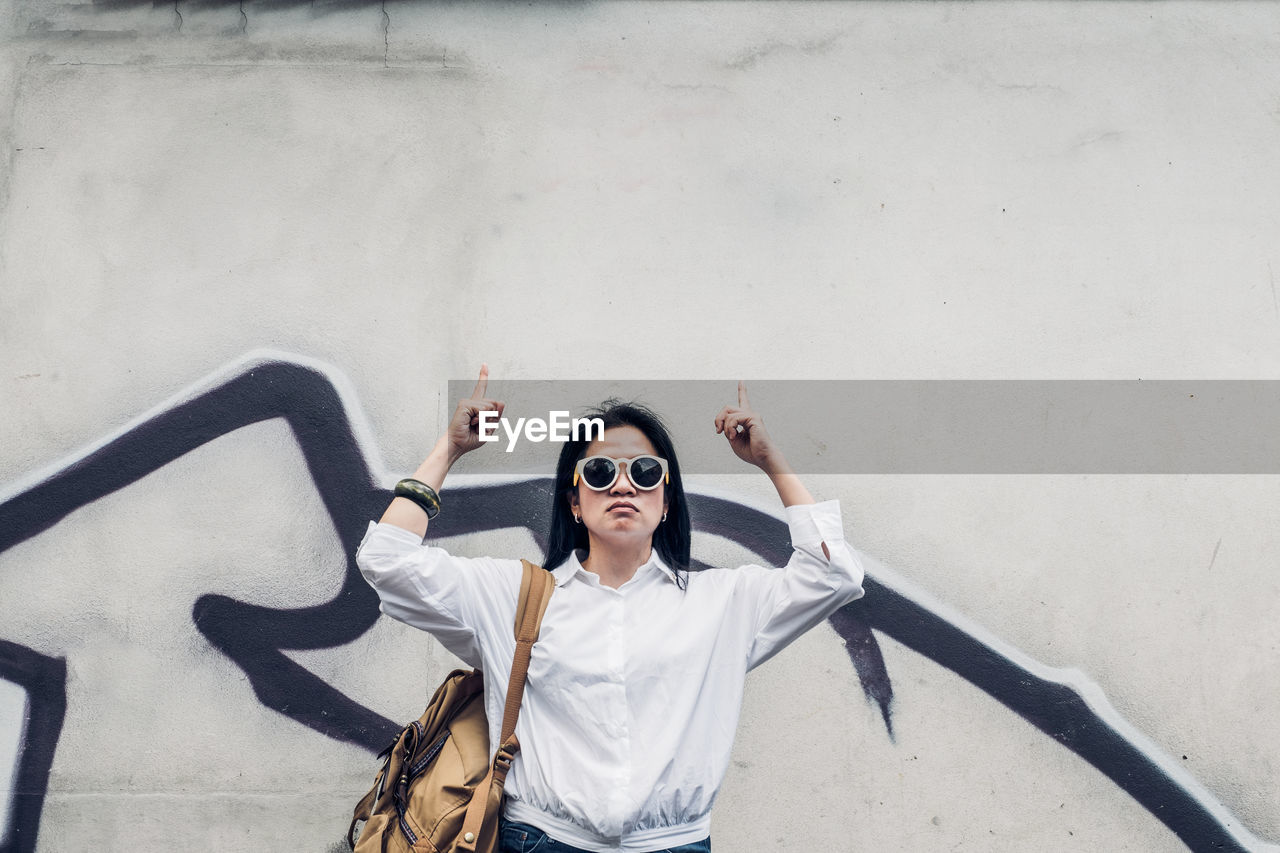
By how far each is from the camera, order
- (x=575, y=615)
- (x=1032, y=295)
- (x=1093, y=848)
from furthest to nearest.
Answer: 1. (x=1032, y=295)
2. (x=1093, y=848)
3. (x=575, y=615)

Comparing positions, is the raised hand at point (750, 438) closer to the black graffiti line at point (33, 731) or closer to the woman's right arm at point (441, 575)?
the woman's right arm at point (441, 575)

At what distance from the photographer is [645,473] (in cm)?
198

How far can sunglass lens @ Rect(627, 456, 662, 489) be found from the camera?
6.50 ft

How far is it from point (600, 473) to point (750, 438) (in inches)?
12.9

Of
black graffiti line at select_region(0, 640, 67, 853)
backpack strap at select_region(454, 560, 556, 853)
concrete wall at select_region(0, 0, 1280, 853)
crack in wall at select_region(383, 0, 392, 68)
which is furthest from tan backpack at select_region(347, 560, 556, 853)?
crack in wall at select_region(383, 0, 392, 68)

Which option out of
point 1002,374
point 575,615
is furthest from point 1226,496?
point 575,615

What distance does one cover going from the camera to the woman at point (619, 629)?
1786mm

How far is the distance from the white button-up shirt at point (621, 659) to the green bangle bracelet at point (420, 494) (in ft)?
0.25

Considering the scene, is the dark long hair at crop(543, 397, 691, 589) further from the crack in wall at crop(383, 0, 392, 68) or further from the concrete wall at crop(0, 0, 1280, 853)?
the crack in wall at crop(383, 0, 392, 68)

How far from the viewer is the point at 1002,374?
9.98 ft

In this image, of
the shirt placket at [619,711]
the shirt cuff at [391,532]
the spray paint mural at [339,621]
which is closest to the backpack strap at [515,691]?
the shirt placket at [619,711]

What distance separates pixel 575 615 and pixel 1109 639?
189cm

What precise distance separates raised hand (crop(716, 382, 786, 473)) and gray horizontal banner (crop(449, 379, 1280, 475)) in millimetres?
924

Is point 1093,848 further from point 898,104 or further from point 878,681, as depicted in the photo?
point 898,104
